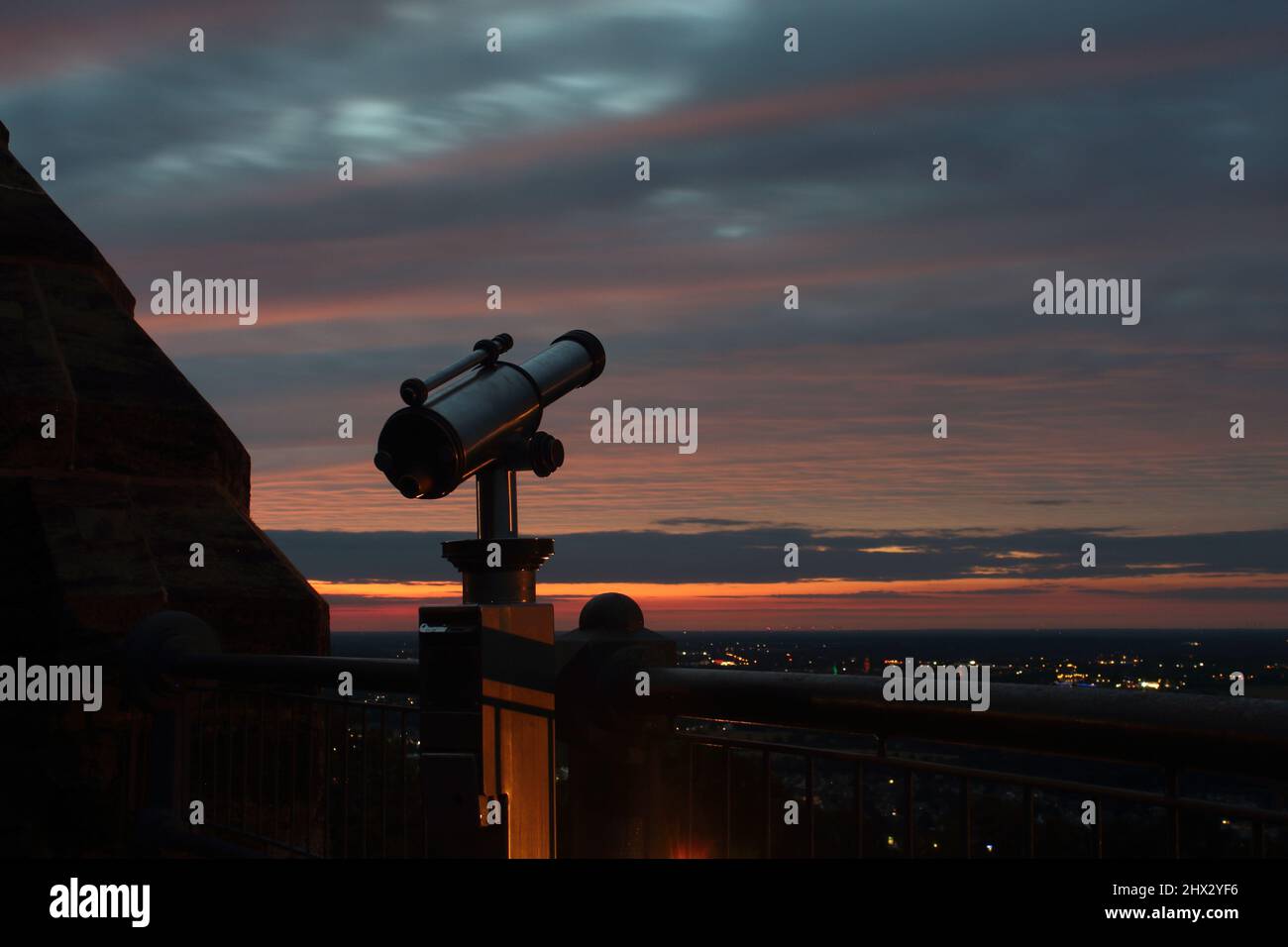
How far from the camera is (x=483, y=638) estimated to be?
3.91 metres

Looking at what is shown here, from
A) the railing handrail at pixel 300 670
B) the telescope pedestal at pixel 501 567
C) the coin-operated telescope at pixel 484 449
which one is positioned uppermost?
the coin-operated telescope at pixel 484 449

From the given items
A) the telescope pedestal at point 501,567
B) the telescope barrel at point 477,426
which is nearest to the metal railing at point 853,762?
the telescope pedestal at point 501,567

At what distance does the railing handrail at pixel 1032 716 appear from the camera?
2242mm

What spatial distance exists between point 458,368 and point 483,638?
3.00 feet

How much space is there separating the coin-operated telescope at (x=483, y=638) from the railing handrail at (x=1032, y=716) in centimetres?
60

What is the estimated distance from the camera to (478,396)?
420 cm

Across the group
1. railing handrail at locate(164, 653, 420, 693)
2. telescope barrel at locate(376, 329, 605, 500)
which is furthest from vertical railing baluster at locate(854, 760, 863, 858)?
railing handrail at locate(164, 653, 420, 693)

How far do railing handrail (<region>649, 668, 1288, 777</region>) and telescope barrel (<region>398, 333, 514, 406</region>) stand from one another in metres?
1.23

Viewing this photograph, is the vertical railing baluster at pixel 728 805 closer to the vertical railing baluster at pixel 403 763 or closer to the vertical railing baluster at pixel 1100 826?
the vertical railing baluster at pixel 1100 826

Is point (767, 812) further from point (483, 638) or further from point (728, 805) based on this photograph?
point (483, 638)

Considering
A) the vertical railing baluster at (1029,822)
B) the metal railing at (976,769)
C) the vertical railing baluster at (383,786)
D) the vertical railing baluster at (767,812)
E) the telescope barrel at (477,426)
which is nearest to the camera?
the metal railing at (976,769)

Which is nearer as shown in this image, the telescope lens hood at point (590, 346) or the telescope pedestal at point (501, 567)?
the telescope pedestal at point (501, 567)
